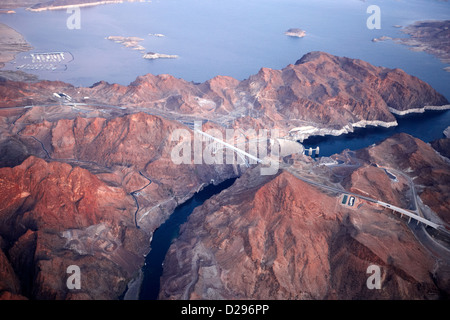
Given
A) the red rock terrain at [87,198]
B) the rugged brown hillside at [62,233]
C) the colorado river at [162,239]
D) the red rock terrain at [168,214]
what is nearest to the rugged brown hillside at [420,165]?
the red rock terrain at [168,214]

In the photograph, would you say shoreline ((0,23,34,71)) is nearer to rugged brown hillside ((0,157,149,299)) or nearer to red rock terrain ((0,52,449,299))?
red rock terrain ((0,52,449,299))

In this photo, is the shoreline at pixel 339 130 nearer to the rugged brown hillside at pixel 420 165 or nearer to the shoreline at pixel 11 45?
the rugged brown hillside at pixel 420 165

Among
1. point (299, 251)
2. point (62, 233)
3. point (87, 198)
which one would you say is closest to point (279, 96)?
point (299, 251)

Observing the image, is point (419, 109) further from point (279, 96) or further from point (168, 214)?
point (168, 214)

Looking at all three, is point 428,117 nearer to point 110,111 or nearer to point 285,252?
point 285,252

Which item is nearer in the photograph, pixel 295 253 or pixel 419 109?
pixel 295 253

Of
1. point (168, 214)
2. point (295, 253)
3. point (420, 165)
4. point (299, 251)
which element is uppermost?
point (420, 165)
